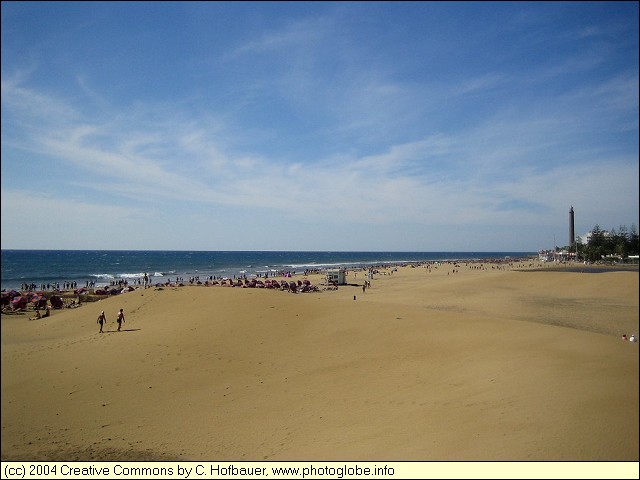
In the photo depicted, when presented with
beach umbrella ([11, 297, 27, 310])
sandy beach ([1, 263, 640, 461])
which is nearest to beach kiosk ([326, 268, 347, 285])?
sandy beach ([1, 263, 640, 461])

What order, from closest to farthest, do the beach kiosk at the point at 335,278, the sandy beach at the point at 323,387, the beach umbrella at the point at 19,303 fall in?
1. the sandy beach at the point at 323,387
2. the beach umbrella at the point at 19,303
3. the beach kiosk at the point at 335,278

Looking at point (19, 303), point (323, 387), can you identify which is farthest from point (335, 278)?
point (323, 387)

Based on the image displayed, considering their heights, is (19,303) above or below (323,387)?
below

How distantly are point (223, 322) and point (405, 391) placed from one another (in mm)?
11734

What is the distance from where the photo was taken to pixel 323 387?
11680 millimetres

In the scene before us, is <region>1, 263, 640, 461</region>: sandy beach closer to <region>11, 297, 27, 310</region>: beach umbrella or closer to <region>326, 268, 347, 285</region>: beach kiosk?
<region>11, 297, 27, 310</region>: beach umbrella

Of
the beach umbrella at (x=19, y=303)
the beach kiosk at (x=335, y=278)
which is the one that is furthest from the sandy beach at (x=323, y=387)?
the beach kiosk at (x=335, y=278)

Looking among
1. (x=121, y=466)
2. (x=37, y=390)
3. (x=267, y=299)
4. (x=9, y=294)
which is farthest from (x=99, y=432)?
(x=9, y=294)

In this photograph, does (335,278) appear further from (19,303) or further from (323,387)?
(323,387)

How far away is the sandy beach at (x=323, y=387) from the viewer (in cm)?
615

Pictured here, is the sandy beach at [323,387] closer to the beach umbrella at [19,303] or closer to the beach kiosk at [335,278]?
the beach umbrella at [19,303]

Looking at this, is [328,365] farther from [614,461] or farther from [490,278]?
[490,278]

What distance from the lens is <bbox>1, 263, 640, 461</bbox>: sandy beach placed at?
20.2 feet

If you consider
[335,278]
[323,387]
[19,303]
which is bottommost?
[19,303]
